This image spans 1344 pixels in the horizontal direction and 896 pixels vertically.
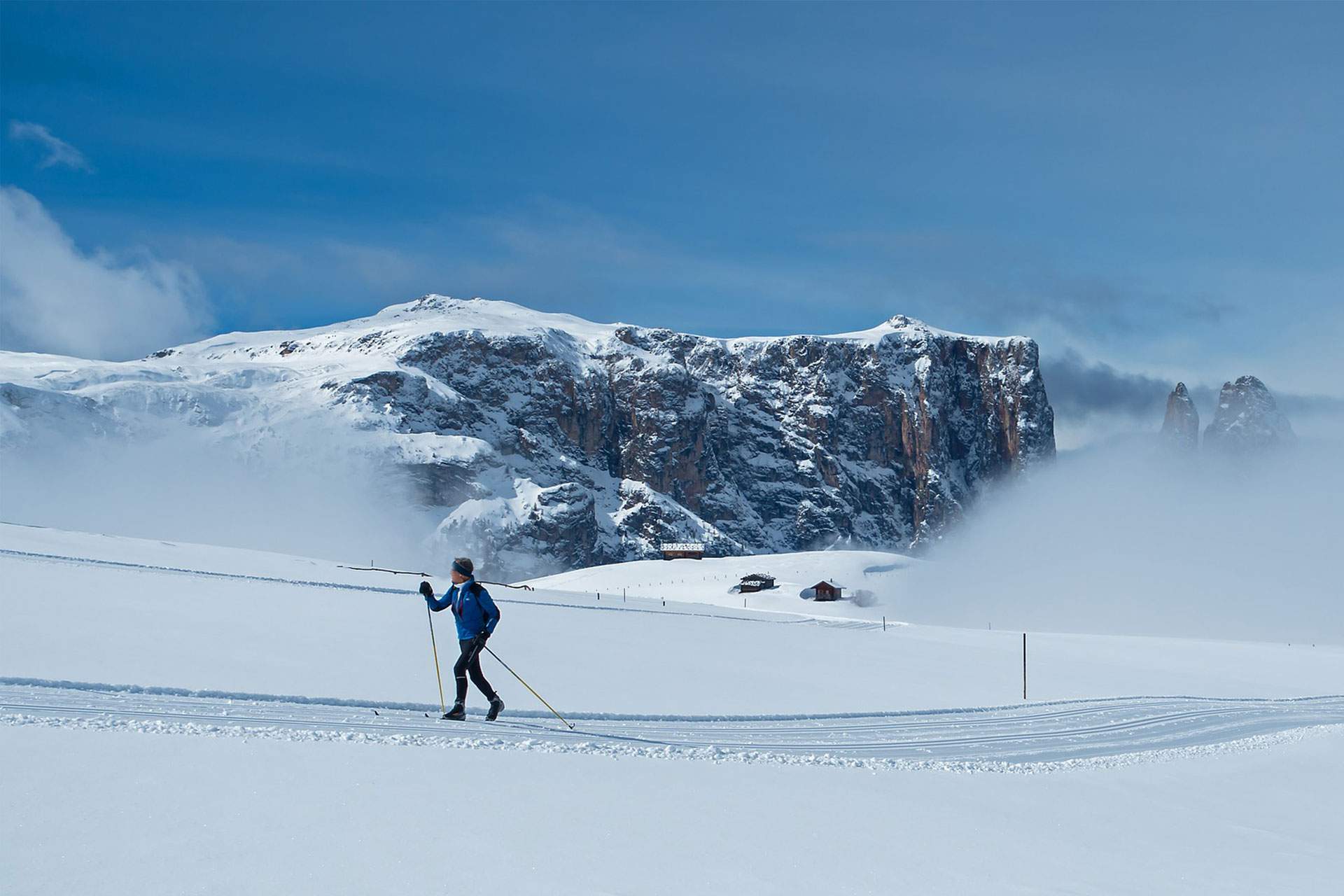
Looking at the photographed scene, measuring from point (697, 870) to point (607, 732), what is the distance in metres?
7.16

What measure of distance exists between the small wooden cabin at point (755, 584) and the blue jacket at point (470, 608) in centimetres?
9589

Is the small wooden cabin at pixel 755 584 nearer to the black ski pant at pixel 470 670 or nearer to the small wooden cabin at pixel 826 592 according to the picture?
the small wooden cabin at pixel 826 592

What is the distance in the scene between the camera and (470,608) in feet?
46.9

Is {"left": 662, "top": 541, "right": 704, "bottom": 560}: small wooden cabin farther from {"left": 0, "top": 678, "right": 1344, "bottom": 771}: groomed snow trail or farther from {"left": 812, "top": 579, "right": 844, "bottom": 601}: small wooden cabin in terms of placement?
{"left": 0, "top": 678, "right": 1344, "bottom": 771}: groomed snow trail

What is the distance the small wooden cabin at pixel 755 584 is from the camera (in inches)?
4321

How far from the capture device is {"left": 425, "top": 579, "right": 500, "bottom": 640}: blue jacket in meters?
14.3

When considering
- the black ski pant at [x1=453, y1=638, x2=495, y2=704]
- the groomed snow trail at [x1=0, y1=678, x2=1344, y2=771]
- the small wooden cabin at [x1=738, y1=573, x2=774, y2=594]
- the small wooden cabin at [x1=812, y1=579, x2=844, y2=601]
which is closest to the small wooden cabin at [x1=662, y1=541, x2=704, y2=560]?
the small wooden cabin at [x1=738, y1=573, x2=774, y2=594]

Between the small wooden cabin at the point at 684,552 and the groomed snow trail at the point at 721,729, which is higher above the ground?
the small wooden cabin at the point at 684,552

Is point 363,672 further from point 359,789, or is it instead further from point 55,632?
point 359,789

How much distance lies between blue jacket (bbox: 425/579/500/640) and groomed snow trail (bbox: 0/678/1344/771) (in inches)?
48.6

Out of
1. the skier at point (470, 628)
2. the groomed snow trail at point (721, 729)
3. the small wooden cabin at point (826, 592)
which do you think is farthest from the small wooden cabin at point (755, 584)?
the skier at point (470, 628)

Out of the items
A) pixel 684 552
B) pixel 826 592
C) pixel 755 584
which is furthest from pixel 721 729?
pixel 684 552

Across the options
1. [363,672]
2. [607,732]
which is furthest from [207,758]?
[363,672]

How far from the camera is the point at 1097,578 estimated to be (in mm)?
133750
